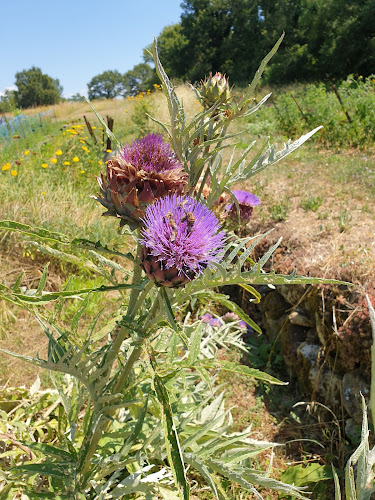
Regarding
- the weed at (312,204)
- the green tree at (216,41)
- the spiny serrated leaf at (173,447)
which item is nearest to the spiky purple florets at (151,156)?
the spiny serrated leaf at (173,447)

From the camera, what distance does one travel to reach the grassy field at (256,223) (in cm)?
202

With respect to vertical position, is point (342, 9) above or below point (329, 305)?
above

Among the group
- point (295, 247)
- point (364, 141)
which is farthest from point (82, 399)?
point (364, 141)

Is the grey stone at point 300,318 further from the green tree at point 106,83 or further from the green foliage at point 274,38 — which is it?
the green tree at point 106,83

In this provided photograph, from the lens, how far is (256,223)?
9.29 ft

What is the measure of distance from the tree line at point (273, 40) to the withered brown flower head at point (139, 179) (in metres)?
9.74

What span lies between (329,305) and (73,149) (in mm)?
3458

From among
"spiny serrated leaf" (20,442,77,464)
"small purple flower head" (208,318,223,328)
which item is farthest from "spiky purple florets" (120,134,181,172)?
"small purple flower head" (208,318,223,328)

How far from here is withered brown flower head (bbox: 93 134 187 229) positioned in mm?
784

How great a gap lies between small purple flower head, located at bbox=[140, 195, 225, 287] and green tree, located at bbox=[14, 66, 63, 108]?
43.1 metres

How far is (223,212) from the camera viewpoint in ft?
3.48


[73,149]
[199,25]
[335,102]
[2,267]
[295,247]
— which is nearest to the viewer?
[295,247]

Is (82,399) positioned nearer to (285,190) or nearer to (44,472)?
(44,472)

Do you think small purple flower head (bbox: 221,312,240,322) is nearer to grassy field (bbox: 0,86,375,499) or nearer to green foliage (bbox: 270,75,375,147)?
grassy field (bbox: 0,86,375,499)
